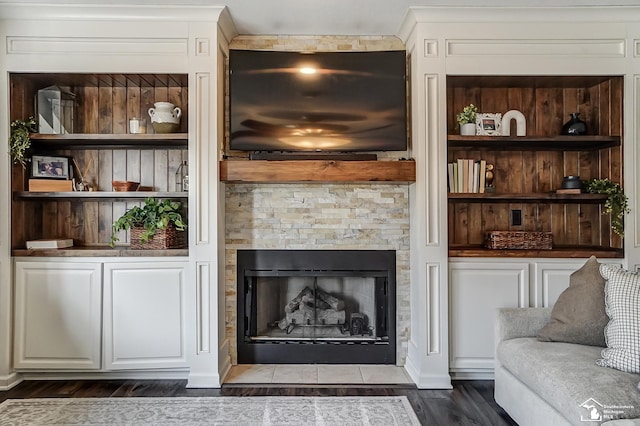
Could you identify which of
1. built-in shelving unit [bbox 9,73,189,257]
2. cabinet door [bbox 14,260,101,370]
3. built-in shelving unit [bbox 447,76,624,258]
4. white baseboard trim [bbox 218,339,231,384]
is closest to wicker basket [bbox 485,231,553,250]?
built-in shelving unit [bbox 447,76,624,258]

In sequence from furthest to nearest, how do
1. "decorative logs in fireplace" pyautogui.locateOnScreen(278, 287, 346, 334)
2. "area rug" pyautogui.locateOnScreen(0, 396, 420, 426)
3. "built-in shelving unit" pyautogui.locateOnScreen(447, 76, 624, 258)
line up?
1. "decorative logs in fireplace" pyautogui.locateOnScreen(278, 287, 346, 334)
2. "built-in shelving unit" pyautogui.locateOnScreen(447, 76, 624, 258)
3. "area rug" pyautogui.locateOnScreen(0, 396, 420, 426)

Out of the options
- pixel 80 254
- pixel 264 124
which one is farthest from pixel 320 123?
pixel 80 254

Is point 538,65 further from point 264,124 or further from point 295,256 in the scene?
point 295,256

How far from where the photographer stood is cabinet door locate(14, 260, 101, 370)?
307 cm

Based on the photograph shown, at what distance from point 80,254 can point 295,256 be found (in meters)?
1.53

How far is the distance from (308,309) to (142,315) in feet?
4.15

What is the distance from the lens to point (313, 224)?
11.4 ft

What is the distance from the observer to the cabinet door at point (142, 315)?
308 cm

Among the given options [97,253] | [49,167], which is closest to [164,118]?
[49,167]

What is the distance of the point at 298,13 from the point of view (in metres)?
3.11

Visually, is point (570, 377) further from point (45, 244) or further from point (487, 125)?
point (45, 244)

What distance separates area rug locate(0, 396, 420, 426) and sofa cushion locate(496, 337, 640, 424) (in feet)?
2.32

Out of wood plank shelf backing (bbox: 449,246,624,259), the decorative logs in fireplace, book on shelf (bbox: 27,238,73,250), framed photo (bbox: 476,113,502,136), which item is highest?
framed photo (bbox: 476,113,502,136)

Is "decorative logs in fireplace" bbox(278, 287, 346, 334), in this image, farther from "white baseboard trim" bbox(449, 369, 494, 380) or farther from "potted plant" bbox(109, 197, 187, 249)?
"potted plant" bbox(109, 197, 187, 249)
